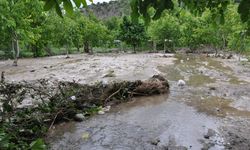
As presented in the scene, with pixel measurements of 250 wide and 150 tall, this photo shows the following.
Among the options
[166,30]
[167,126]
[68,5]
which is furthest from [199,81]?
[166,30]

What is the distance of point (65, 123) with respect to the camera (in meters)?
9.14

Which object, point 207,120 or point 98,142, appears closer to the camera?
point 98,142

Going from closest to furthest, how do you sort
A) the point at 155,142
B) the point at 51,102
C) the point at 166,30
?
the point at 155,142, the point at 51,102, the point at 166,30

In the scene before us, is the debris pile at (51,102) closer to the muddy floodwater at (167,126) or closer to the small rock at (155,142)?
the muddy floodwater at (167,126)

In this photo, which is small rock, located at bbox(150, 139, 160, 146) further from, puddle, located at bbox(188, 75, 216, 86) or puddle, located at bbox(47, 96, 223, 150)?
puddle, located at bbox(188, 75, 216, 86)

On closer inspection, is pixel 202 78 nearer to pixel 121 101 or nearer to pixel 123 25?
pixel 121 101

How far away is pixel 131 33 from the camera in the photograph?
51969 millimetres

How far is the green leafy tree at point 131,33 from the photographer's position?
51781 millimetres

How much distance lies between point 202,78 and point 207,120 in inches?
369

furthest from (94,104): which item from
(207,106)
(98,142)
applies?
(207,106)

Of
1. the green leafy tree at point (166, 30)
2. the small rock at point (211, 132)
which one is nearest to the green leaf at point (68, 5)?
the small rock at point (211, 132)

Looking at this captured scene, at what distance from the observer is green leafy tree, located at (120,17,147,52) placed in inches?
2039

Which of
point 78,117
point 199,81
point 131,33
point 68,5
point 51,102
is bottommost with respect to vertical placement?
point 199,81

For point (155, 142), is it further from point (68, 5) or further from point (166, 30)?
point (166, 30)
